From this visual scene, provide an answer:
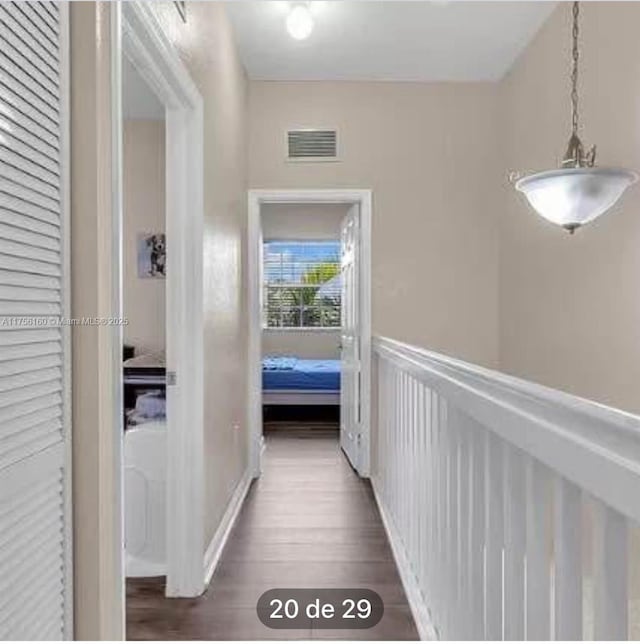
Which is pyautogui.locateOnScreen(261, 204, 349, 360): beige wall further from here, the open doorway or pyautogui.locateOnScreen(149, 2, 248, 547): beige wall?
pyautogui.locateOnScreen(149, 2, 248, 547): beige wall

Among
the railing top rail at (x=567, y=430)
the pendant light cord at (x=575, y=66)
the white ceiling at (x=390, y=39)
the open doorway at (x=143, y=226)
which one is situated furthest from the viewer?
the open doorway at (x=143, y=226)

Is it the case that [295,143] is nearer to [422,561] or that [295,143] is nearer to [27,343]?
[422,561]

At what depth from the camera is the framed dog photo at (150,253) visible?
4.40 meters

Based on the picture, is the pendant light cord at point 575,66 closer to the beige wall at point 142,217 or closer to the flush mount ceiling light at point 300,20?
the flush mount ceiling light at point 300,20

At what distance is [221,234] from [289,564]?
166 cm

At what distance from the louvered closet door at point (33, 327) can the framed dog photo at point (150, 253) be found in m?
3.14

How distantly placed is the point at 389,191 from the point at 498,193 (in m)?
0.77

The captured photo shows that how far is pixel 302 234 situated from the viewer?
7.64m

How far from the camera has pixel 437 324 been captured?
4.32 meters

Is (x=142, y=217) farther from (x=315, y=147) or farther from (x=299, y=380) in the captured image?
(x=299, y=380)

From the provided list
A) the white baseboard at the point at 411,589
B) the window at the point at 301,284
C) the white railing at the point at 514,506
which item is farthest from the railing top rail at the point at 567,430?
the window at the point at 301,284

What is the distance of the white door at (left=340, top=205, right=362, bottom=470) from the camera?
435 cm

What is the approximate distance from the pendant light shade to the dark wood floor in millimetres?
1717

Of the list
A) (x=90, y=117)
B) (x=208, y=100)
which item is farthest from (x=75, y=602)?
(x=208, y=100)
